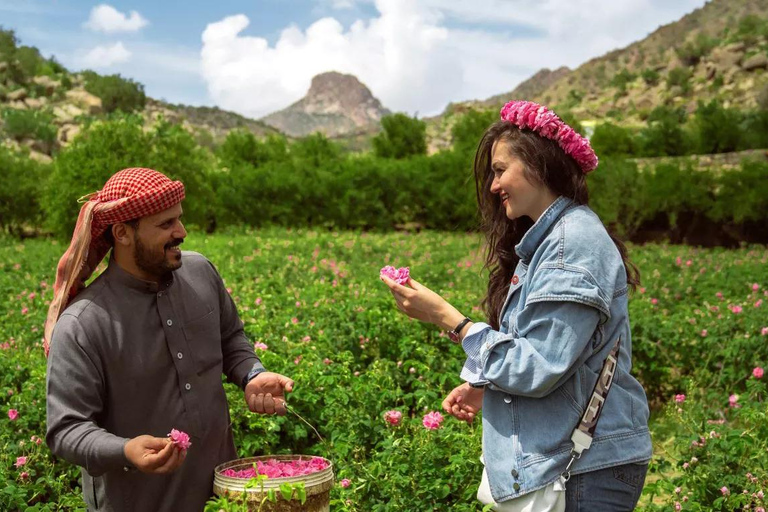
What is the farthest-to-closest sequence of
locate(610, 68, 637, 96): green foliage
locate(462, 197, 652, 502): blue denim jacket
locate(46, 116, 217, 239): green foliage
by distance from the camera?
locate(610, 68, 637, 96): green foliage, locate(46, 116, 217, 239): green foliage, locate(462, 197, 652, 502): blue denim jacket

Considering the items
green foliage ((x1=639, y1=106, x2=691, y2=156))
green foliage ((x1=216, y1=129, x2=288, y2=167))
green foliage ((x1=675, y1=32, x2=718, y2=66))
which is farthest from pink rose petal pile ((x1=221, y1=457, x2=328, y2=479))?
green foliage ((x1=675, y1=32, x2=718, y2=66))

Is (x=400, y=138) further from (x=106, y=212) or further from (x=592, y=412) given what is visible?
(x=592, y=412)

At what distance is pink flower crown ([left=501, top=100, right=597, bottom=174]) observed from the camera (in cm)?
218

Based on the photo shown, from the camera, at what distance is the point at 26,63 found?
7481 centimetres

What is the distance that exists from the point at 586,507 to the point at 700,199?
964 inches

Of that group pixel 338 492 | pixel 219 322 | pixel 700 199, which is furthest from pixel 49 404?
pixel 700 199

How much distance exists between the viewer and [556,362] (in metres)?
1.99

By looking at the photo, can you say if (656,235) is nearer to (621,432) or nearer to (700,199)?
(700,199)

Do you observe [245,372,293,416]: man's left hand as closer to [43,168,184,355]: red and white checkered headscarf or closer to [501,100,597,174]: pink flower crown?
[43,168,184,355]: red and white checkered headscarf

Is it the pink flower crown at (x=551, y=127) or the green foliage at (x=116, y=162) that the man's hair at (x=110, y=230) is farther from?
the green foliage at (x=116, y=162)

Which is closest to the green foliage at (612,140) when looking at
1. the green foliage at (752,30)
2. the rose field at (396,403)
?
the green foliage at (752,30)

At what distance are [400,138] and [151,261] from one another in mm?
46369

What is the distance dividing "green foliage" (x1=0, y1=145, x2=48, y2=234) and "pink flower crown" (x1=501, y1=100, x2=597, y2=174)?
89.2 feet

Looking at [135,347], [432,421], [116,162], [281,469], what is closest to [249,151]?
[116,162]
